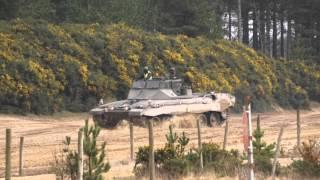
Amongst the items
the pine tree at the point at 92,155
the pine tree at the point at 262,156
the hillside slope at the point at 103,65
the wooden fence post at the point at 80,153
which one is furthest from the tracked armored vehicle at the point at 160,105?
the wooden fence post at the point at 80,153

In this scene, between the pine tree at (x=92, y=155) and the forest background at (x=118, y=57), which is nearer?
the pine tree at (x=92, y=155)

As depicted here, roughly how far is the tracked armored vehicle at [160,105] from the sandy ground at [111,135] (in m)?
0.49

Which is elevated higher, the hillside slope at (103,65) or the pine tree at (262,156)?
the hillside slope at (103,65)

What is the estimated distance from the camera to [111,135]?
26500 millimetres

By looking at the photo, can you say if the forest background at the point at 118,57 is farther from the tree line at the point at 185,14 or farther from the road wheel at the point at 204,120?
the road wheel at the point at 204,120

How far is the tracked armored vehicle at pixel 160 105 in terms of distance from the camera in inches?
1099

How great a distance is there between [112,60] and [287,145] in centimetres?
1826

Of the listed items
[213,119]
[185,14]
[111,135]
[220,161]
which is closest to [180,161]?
[220,161]

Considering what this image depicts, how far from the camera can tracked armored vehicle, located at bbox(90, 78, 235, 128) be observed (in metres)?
27.9

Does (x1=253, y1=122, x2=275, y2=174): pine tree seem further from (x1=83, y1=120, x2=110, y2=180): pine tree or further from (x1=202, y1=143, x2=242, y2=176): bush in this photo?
(x1=83, y1=120, x2=110, y2=180): pine tree

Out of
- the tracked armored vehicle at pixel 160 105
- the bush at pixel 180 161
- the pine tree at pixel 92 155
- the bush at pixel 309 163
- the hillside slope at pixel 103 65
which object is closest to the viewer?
the pine tree at pixel 92 155

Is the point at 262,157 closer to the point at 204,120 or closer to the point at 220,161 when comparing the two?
the point at 220,161

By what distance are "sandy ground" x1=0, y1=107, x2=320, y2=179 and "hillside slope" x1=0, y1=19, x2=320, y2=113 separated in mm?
1366

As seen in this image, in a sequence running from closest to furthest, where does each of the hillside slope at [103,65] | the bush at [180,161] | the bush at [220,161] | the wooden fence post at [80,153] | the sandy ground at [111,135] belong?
1. the wooden fence post at [80,153]
2. the bush at [180,161]
3. the bush at [220,161]
4. the sandy ground at [111,135]
5. the hillside slope at [103,65]
